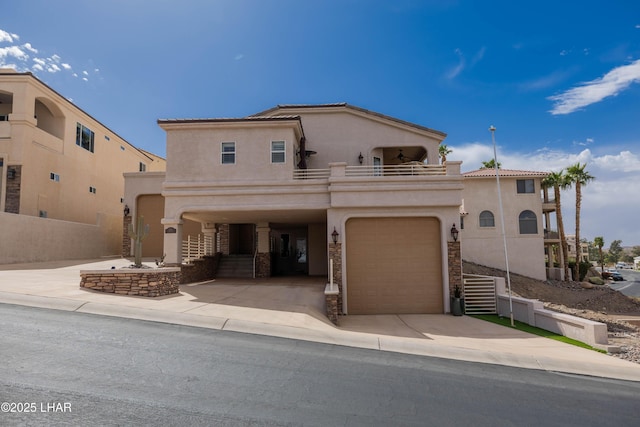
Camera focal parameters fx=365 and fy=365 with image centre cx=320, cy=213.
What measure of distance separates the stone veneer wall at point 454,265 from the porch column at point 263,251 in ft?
36.1

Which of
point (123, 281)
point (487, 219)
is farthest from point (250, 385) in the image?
point (487, 219)

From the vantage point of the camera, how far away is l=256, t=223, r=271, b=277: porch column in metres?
22.5

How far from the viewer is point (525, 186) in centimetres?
3266

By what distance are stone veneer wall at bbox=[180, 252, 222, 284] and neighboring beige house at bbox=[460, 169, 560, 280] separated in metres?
20.9

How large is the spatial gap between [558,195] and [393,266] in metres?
29.9

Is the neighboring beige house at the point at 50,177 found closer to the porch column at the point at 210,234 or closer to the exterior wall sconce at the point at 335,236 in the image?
the porch column at the point at 210,234

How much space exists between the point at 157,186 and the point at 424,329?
67.0 ft

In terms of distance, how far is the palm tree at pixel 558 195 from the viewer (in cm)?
3638

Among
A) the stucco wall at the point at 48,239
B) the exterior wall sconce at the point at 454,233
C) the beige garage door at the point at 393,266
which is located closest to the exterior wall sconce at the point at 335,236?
the beige garage door at the point at 393,266

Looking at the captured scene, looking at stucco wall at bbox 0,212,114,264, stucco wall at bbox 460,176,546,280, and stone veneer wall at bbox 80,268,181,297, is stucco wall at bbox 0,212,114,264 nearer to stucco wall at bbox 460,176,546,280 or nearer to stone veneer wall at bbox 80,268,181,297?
stone veneer wall at bbox 80,268,181,297

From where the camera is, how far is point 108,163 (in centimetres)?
3141

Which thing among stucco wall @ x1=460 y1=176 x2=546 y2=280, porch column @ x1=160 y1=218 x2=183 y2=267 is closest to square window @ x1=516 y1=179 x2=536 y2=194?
stucco wall @ x1=460 y1=176 x2=546 y2=280

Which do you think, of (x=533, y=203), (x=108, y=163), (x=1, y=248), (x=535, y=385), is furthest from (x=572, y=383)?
(x=108, y=163)

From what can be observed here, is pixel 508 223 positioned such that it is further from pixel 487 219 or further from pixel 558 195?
pixel 558 195
